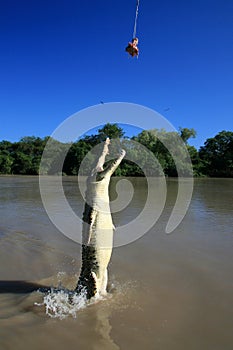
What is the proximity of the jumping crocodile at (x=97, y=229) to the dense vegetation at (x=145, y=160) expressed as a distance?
43.6 metres

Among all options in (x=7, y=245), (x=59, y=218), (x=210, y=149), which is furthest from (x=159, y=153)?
(x=7, y=245)

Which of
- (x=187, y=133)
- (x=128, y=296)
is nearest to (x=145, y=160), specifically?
(x=187, y=133)

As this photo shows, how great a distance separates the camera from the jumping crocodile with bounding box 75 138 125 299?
12.6 feet

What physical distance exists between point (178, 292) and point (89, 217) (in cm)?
187

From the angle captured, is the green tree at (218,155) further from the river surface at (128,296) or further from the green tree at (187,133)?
the river surface at (128,296)

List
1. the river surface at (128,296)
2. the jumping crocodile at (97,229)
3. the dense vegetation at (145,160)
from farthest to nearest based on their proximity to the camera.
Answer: the dense vegetation at (145,160) < the jumping crocodile at (97,229) < the river surface at (128,296)

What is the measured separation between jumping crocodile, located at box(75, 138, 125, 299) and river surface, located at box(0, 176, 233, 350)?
307 mm

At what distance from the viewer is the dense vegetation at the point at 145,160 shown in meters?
53.7

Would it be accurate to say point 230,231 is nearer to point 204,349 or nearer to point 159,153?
point 204,349

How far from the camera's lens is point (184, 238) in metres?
7.53

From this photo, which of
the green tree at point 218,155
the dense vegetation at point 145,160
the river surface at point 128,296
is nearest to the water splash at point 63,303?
the river surface at point 128,296

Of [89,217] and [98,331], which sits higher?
[89,217]

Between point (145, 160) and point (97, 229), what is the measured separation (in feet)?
149

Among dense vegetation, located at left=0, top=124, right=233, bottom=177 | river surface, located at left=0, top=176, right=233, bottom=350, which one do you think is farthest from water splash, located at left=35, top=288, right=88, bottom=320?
dense vegetation, located at left=0, top=124, right=233, bottom=177
